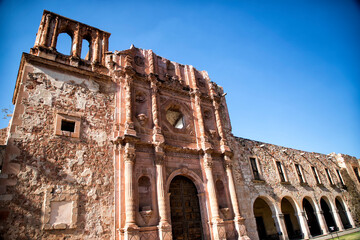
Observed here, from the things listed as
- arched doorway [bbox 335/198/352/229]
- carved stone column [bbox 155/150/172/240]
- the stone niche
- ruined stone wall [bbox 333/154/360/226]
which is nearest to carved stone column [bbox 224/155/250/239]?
carved stone column [bbox 155/150/172/240]

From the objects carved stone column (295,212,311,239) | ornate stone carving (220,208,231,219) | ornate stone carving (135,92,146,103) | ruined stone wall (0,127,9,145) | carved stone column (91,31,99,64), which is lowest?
carved stone column (295,212,311,239)

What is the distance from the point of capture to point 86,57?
13430 mm

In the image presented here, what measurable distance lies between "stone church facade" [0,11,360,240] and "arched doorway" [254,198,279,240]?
246 centimetres

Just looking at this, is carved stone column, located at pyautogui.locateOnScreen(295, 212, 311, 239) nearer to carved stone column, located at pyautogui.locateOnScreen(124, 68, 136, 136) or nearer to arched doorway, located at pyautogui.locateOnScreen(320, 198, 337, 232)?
arched doorway, located at pyautogui.locateOnScreen(320, 198, 337, 232)

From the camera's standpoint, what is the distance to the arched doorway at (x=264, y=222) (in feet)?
60.5

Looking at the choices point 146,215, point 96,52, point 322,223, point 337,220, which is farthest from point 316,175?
point 96,52

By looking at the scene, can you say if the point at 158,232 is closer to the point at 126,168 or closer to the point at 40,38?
the point at 126,168

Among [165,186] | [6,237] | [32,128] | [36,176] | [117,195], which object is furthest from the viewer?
[165,186]

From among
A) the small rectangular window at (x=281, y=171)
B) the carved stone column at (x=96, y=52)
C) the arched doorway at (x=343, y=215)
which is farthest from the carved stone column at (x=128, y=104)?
the arched doorway at (x=343, y=215)

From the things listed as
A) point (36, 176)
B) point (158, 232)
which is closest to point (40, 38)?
point (36, 176)

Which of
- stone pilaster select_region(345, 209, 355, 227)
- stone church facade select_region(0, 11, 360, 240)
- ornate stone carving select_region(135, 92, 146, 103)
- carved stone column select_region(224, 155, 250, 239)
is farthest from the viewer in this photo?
stone pilaster select_region(345, 209, 355, 227)

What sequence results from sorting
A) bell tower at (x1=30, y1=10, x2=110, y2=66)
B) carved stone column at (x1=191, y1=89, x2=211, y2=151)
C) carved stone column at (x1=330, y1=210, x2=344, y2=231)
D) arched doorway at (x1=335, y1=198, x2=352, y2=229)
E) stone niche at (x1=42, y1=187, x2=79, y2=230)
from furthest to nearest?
1. arched doorway at (x1=335, y1=198, x2=352, y2=229)
2. carved stone column at (x1=330, y1=210, x2=344, y2=231)
3. carved stone column at (x1=191, y1=89, x2=211, y2=151)
4. bell tower at (x1=30, y1=10, x2=110, y2=66)
5. stone niche at (x1=42, y1=187, x2=79, y2=230)

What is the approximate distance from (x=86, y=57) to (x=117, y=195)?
794 centimetres

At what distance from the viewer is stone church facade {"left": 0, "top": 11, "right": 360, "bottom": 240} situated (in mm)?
8781
